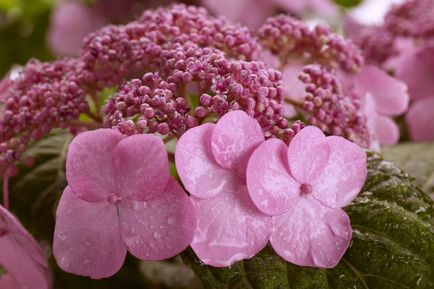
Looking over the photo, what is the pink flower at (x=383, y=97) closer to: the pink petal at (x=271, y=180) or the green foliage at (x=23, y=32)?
the pink petal at (x=271, y=180)

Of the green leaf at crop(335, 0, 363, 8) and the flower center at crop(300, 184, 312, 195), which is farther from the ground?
the flower center at crop(300, 184, 312, 195)

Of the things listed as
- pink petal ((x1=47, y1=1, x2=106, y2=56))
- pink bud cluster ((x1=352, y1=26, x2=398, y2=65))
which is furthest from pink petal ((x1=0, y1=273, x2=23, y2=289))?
pink petal ((x1=47, y1=1, x2=106, y2=56))

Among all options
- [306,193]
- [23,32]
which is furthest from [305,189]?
[23,32]

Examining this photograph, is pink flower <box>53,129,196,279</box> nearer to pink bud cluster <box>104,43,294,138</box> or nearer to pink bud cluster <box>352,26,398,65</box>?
pink bud cluster <box>104,43,294,138</box>

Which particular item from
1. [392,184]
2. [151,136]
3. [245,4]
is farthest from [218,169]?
[245,4]

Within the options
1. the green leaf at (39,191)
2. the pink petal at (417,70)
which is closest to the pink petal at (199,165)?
the green leaf at (39,191)

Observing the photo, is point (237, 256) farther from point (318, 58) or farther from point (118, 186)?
point (318, 58)

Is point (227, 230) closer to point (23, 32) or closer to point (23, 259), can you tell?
point (23, 259)
